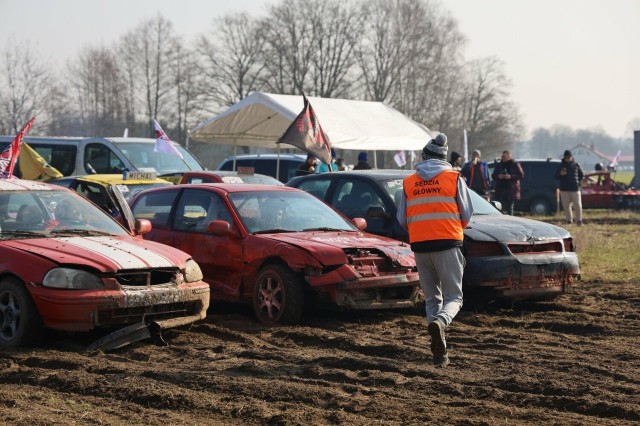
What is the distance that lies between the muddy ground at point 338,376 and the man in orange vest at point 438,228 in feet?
1.61

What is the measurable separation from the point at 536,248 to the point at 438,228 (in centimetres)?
331

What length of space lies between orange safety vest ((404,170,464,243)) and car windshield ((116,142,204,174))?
14.2 meters

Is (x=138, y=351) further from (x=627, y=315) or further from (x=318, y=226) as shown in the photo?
(x=627, y=315)

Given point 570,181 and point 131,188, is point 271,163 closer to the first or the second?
point 570,181

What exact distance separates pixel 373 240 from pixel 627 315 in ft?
9.14

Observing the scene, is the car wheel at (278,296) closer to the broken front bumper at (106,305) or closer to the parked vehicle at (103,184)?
the broken front bumper at (106,305)

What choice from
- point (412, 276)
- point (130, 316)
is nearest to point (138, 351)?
point (130, 316)

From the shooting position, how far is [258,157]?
26281 mm

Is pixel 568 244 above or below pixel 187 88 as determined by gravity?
below

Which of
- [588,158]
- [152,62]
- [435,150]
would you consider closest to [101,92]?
[152,62]

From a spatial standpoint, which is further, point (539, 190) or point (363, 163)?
point (539, 190)

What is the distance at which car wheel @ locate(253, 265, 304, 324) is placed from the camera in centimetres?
960

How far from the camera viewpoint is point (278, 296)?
9797mm

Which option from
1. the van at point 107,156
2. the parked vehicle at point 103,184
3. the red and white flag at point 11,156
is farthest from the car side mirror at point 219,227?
the van at point 107,156
